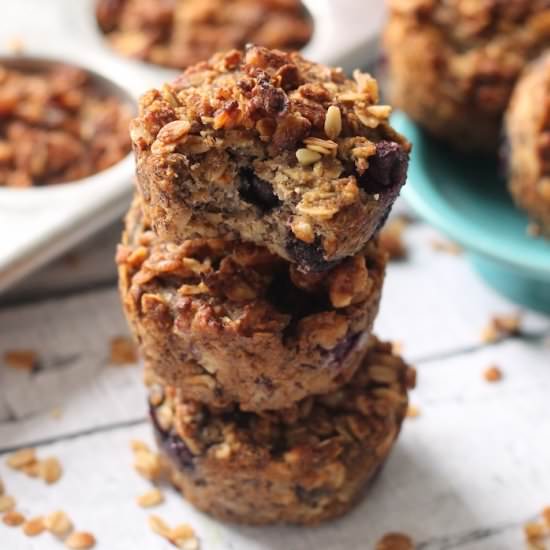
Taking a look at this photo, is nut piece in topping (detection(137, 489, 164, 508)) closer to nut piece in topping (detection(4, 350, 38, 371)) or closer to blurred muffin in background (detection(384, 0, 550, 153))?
nut piece in topping (detection(4, 350, 38, 371))

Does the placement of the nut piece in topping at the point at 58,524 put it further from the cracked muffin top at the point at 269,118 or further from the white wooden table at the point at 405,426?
the cracked muffin top at the point at 269,118

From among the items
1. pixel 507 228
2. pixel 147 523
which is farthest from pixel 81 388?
pixel 507 228

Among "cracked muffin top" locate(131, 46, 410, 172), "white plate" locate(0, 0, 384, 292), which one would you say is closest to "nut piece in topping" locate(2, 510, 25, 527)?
"white plate" locate(0, 0, 384, 292)

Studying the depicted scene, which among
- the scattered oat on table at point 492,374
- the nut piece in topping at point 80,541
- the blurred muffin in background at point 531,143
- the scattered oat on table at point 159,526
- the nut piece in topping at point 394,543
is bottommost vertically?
the nut piece in topping at point 80,541

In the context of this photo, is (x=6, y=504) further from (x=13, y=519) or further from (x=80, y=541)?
(x=80, y=541)

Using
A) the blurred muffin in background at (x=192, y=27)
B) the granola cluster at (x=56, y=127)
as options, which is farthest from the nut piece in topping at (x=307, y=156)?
the blurred muffin in background at (x=192, y=27)

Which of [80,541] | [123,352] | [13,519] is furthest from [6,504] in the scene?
[123,352]
